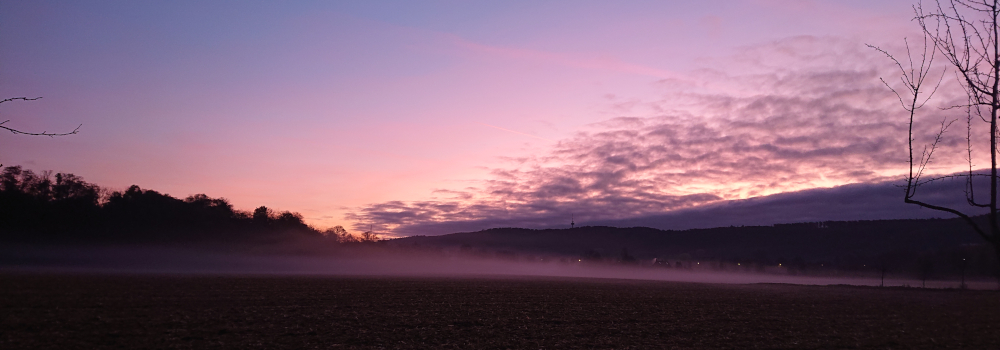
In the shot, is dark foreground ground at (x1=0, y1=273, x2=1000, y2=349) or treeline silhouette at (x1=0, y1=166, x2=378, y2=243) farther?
treeline silhouette at (x1=0, y1=166, x2=378, y2=243)

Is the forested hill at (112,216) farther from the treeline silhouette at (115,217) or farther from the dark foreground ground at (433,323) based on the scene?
the dark foreground ground at (433,323)

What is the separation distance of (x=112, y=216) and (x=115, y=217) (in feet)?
→ 2.24

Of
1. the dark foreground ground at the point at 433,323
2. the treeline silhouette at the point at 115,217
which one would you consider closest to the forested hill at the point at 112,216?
the treeline silhouette at the point at 115,217

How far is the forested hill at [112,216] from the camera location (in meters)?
104

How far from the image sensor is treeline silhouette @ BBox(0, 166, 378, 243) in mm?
104312

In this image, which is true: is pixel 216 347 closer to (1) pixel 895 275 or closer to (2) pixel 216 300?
(2) pixel 216 300

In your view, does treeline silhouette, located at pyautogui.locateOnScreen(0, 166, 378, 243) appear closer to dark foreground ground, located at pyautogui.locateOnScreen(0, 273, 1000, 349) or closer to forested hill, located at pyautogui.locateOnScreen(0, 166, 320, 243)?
forested hill, located at pyautogui.locateOnScreen(0, 166, 320, 243)

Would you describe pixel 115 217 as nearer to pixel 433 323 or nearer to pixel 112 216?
pixel 112 216

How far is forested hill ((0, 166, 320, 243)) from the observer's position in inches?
4107

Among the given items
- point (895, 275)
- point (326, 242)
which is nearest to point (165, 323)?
point (326, 242)

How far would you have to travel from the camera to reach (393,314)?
93.0 ft

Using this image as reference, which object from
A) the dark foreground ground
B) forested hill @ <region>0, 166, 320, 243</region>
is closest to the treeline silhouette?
forested hill @ <region>0, 166, 320, 243</region>

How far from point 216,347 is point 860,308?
135 ft

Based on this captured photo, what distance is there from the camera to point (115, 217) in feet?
407
